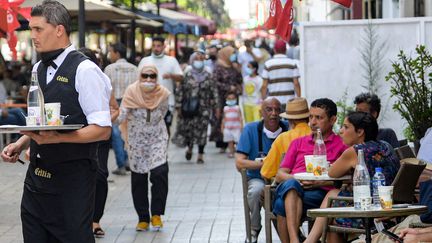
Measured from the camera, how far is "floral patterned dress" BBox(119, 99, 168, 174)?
12.2 meters

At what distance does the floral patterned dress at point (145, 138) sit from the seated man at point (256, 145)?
1.49 metres

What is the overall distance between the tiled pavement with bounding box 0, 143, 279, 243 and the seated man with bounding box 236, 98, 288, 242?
2.14 ft

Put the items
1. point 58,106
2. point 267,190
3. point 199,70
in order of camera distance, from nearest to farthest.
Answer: point 58,106 → point 267,190 → point 199,70

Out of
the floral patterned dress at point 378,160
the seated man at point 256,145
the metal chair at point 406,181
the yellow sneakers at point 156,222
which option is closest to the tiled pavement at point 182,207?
the yellow sneakers at point 156,222

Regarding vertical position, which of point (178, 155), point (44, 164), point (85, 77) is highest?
point (85, 77)

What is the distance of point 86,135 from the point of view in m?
6.17

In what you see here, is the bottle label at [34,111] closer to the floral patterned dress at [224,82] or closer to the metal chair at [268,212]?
the metal chair at [268,212]

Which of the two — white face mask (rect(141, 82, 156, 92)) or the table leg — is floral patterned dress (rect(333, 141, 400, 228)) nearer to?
the table leg

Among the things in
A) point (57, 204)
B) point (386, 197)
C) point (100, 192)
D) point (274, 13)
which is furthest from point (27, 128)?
point (274, 13)

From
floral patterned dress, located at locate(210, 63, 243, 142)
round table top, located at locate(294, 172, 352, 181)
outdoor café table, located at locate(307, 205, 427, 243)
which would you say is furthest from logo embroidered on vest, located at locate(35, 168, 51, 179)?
floral patterned dress, located at locate(210, 63, 243, 142)

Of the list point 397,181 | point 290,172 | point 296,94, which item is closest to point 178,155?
point 296,94

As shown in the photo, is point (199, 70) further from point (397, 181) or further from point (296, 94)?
point (397, 181)

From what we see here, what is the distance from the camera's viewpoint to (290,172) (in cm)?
985

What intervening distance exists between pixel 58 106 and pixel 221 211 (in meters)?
7.36
